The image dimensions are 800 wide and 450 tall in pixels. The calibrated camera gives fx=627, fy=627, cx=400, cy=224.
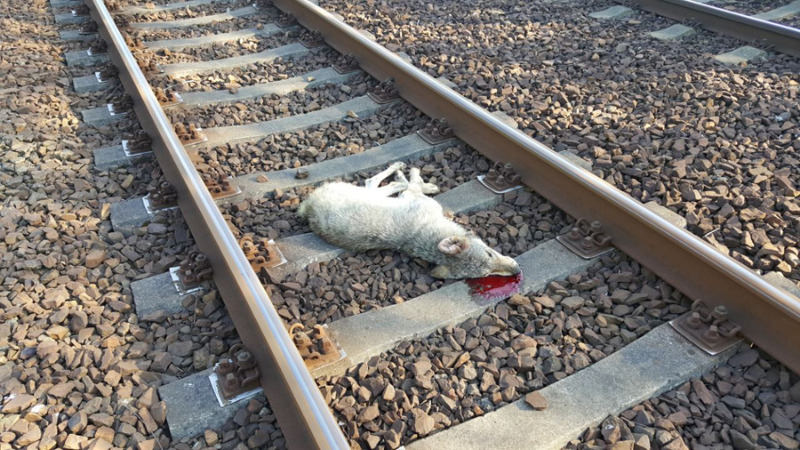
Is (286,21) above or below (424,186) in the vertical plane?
below

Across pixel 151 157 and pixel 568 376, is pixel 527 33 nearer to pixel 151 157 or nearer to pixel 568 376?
pixel 151 157

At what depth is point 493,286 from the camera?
376 cm

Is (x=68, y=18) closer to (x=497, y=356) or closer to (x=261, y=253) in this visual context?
(x=261, y=253)

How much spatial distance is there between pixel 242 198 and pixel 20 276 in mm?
1475

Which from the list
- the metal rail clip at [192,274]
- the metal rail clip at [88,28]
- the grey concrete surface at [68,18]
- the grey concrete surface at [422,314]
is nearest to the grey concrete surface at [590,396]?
the grey concrete surface at [422,314]

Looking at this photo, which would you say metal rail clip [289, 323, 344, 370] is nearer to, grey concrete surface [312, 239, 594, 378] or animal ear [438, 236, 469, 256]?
grey concrete surface [312, 239, 594, 378]

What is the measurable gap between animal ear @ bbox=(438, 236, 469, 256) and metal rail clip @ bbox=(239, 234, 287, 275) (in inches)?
40.3

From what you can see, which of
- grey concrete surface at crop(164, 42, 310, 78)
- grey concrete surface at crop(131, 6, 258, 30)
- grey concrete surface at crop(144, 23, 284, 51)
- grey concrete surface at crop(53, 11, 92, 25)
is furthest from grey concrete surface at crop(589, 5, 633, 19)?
grey concrete surface at crop(53, 11, 92, 25)

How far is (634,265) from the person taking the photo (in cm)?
380

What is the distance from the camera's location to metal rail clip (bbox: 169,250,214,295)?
12.2 ft

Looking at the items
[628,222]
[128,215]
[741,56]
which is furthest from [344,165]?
[741,56]

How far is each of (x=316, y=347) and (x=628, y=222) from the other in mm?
2043

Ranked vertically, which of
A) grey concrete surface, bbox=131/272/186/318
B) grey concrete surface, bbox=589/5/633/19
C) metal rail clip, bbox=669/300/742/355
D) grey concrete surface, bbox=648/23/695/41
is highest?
grey concrete surface, bbox=648/23/695/41

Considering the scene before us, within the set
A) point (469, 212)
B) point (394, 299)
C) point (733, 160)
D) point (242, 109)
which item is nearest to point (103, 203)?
point (242, 109)
